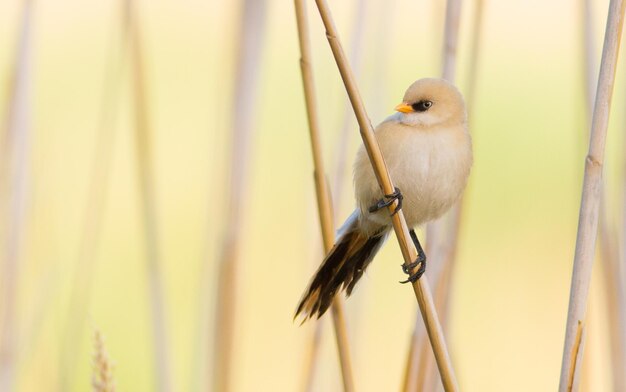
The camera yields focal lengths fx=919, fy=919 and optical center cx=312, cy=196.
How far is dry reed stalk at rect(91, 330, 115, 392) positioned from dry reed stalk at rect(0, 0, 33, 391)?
1.87ft

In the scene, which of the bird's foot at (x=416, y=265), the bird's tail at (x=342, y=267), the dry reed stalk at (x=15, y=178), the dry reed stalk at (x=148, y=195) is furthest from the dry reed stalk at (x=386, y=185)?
the dry reed stalk at (x=15, y=178)

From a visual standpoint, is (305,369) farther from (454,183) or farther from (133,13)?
(133,13)

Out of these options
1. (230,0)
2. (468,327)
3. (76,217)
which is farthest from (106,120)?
(468,327)

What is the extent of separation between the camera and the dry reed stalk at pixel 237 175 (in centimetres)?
153

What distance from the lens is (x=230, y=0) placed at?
1.68 metres

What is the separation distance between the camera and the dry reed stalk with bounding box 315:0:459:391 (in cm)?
106

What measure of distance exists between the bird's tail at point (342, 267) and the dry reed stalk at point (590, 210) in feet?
1.59

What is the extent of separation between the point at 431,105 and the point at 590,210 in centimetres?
50

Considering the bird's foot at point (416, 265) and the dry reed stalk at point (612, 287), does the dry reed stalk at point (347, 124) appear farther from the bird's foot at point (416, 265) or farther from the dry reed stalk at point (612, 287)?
the dry reed stalk at point (612, 287)

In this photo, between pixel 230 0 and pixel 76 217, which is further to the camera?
pixel 76 217

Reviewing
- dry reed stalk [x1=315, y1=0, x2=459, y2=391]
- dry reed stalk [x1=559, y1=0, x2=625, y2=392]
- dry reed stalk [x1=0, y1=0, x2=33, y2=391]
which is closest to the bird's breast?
dry reed stalk [x1=315, y1=0, x2=459, y2=391]

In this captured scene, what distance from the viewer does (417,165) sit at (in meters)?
1.58

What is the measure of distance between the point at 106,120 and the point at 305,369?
583 millimetres

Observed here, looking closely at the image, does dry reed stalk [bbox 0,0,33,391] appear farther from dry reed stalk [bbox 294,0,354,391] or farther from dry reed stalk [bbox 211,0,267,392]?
dry reed stalk [bbox 294,0,354,391]
